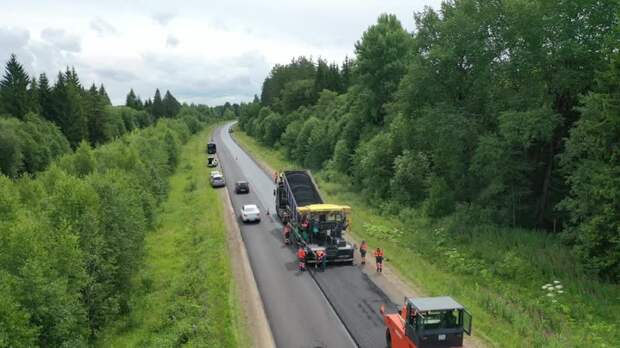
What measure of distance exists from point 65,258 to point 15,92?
6766cm

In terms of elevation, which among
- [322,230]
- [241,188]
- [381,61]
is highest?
[381,61]

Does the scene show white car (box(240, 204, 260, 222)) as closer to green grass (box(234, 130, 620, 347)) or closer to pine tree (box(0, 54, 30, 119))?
green grass (box(234, 130, 620, 347))

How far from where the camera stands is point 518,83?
112 ft

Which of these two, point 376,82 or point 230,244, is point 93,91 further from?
point 230,244

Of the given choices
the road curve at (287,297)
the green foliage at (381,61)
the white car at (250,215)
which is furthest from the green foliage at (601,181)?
the green foliage at (381,61)

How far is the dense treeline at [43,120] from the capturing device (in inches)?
2394

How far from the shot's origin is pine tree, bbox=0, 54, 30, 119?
7575 cm

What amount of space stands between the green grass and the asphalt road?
11.8 ft

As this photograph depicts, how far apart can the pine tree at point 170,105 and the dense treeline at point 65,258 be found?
135607mm

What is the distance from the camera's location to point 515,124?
29.9 metres

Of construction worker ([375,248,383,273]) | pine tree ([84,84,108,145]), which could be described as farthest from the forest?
pine tree ([84,84,108,145])

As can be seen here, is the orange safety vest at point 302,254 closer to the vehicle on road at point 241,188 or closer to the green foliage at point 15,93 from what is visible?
the vehicle on road at point 241,188

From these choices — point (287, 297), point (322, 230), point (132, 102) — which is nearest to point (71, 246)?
point (287, 297)

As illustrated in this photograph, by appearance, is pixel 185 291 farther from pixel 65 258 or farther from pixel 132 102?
pixel 132 102
